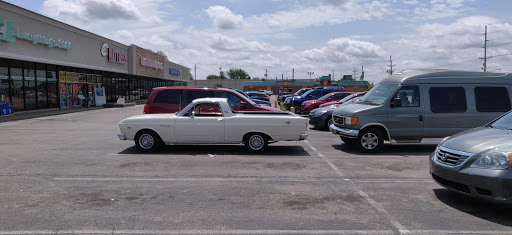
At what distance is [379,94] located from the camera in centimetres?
1081

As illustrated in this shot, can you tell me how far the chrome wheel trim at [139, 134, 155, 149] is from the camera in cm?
991

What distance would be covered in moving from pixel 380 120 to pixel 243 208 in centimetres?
601

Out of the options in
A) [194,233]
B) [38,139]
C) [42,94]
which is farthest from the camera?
[42,94]

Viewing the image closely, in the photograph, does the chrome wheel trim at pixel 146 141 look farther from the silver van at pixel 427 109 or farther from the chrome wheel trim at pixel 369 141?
the chrome wheel trim at pixel 369 141

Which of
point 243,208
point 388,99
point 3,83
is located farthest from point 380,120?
point 3,83

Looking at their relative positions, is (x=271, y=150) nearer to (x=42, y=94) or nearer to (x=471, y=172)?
(x=471, y=172)

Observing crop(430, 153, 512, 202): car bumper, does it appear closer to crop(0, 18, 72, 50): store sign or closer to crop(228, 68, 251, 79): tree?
crop(0, 18, 72, 50): store sign

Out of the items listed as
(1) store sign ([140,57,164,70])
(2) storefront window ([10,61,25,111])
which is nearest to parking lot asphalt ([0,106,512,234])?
(2) storefront window ([10,61,25,111])

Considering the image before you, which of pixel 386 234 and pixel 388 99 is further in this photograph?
pixel 388 99

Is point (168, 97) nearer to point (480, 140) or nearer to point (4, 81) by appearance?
point (480, 140)

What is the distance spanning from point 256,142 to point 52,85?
22001 mm

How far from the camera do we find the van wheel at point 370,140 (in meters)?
10.1

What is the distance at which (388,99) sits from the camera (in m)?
10.2

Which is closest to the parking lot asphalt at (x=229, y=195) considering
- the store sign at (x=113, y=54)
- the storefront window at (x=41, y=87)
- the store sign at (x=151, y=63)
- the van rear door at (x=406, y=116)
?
the van rear door at (x=406, y=116)
